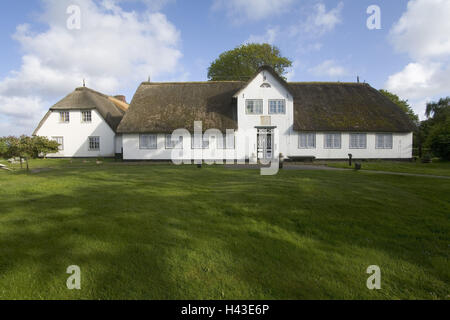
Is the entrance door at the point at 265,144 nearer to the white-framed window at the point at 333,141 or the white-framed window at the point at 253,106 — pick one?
the white-framed window at the point at 253,106

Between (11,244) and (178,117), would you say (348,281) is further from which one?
(178,117)

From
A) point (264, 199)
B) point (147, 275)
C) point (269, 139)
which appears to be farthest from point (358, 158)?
point (147, 275)

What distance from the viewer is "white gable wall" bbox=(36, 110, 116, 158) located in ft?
93.5

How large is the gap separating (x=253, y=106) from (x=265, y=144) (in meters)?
3.63

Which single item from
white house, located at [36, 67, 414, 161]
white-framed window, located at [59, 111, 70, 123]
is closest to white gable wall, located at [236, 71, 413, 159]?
white house, located at [36, 67, 414, 161]

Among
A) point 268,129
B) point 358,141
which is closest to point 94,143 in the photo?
point 268,129

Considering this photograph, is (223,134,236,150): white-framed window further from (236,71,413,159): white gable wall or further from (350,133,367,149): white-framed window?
(350,133,367,149): white-framed window

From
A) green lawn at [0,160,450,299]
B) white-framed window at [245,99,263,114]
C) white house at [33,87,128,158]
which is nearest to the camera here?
green lawn at [0,160,450,299]

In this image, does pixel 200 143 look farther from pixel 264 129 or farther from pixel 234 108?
pixel 264 129

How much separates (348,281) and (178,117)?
854 inches

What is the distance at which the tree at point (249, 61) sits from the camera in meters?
39.2

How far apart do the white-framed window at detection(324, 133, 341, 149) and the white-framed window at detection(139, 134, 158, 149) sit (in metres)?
15.7

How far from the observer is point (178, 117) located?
76.6 ft

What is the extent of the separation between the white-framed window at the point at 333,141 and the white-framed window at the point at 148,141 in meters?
Result: 15.7
